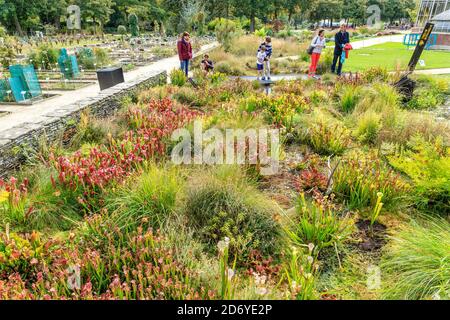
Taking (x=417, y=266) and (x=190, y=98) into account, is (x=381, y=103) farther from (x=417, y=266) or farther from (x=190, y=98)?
(x=417, y=266)

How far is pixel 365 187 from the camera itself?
386 cm

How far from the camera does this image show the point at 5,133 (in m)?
4.90

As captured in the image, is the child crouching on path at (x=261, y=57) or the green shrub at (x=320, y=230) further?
the child crouching on path at (x=261, y=57)

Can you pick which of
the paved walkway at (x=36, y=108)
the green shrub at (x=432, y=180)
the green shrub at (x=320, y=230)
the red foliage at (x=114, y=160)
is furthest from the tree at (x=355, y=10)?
the green shrub at (x=320, y=230)

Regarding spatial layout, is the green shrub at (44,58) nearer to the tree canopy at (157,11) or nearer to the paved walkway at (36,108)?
the paved walkway at (36,108)

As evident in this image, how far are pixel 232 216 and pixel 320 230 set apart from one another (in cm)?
90

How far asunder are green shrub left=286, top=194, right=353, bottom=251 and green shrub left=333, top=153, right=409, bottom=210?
604 mm

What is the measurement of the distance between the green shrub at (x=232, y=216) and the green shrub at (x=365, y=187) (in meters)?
1.08

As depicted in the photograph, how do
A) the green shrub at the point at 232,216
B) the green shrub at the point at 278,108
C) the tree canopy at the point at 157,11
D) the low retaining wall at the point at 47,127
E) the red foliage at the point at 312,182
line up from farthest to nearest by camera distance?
the tree canopy at the point at 157,11 < the green shrub at the point at 278,108 < the low retaining wall at the point at 47,127 < the red foliage at the point at 312,182 < the green shrub at the point at 232,216

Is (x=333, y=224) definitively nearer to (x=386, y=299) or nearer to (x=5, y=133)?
(x=386, y=299)

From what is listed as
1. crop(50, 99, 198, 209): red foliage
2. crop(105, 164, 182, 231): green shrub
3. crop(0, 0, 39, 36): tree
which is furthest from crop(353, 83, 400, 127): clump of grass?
crop(0, 0, 39, 36): tree

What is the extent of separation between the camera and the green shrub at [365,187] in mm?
3873

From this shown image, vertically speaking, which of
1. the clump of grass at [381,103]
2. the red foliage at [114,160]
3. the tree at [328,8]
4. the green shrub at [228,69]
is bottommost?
the green shrub at [228,69]
